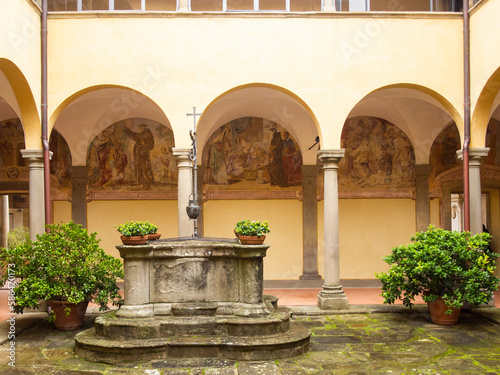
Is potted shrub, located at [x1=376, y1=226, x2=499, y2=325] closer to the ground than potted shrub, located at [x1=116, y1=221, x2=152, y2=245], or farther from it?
closer to the ground

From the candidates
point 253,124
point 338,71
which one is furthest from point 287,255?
point 338,71

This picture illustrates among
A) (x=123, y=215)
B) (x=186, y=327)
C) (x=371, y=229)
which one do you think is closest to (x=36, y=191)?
(x=123, y=215)

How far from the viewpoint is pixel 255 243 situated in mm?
6645

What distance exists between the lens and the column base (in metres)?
8.64

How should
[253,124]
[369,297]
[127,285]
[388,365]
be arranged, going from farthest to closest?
[253,124]
[369,297]
[127,285]
[388,365]

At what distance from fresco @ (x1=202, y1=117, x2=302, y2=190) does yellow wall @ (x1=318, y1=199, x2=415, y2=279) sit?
122 centimetres

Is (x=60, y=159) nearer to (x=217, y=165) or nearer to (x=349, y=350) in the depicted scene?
(x=217, y=165)

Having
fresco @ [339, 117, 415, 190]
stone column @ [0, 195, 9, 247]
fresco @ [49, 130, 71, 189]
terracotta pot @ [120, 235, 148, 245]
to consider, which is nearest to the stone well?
terracotta pot @ [120, 235, 148, 245]

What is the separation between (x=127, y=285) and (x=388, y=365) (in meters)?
3.41

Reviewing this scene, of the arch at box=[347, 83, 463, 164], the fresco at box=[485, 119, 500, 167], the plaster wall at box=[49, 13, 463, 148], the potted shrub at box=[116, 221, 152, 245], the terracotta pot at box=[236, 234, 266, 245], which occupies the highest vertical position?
the plaster wall at box=[49, 13, 463, 148]

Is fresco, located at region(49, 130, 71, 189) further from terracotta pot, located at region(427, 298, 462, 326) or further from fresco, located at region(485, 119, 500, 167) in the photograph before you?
fresco, located at region(485, 119, 500, 167)

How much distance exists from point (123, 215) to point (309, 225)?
447 centimetres

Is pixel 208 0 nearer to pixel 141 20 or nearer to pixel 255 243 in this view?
pixel 141 20

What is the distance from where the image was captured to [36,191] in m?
8.56
